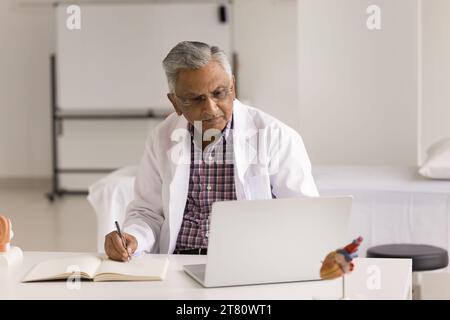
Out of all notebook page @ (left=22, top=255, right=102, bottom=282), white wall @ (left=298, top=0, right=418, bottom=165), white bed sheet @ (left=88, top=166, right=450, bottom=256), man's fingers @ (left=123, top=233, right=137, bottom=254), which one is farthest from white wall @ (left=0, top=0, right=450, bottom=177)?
notebook page @ (left=22, top=255, right=102, bottom=282)

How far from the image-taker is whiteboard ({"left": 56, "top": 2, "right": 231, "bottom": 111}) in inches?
282

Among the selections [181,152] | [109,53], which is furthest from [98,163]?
[181,152]

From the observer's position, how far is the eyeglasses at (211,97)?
230 centimetres

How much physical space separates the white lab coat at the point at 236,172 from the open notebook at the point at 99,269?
0.22 m

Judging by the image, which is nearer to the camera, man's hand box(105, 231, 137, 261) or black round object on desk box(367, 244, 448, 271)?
man's hand box(105, 231, 137, 261)

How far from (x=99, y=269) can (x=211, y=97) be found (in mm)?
591

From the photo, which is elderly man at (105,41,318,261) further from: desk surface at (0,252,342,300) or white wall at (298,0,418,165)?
white wall at (298,0,418,165)

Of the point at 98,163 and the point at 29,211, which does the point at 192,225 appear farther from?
the point at 98,163

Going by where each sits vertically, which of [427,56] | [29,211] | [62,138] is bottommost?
[29,211]

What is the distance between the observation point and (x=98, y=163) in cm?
756

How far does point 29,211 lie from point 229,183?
4538mm

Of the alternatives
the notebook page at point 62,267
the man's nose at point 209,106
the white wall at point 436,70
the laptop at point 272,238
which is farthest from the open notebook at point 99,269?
Result: the white wall at point 436,70

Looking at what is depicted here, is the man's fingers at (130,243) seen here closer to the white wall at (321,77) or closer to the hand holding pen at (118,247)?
the hand holding pen at (118,247)

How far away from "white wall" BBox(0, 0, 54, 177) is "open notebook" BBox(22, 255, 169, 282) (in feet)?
Result: 18.6
